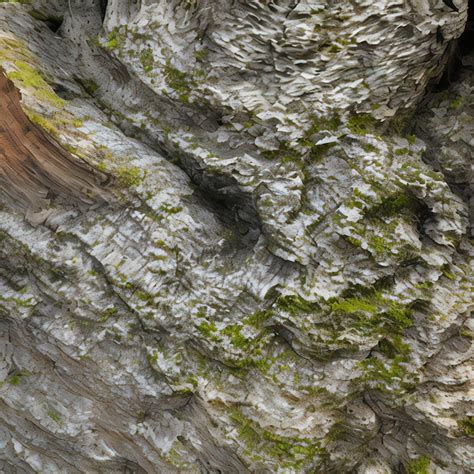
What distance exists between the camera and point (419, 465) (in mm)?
6715

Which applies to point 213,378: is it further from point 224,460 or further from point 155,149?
point 155,149

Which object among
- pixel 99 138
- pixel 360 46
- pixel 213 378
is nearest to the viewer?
pixel 360 46

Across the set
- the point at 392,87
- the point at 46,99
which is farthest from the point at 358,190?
the point at 46,99

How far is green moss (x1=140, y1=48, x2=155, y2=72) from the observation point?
25.0ft

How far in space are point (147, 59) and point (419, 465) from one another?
25.7ft

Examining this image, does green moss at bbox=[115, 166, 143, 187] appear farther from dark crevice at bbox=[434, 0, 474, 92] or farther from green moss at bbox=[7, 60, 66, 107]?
dark crevice at bbox=[434, 0, 474, 92]

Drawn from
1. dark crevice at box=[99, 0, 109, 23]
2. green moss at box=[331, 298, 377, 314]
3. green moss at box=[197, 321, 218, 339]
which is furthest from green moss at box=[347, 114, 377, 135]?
dark crevice at box=[99, 0, 109, 23]

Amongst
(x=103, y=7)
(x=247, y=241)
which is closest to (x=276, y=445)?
(x=247, y=241)

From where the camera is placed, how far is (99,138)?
7391 mm

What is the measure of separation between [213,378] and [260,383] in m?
0.74

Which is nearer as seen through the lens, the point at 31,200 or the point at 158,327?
the point at 158,327

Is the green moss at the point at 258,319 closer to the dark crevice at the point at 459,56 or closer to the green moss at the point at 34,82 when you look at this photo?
the green moss at the point at 34,82

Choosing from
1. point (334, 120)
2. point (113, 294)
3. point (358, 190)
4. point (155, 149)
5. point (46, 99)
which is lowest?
point (113, 294)

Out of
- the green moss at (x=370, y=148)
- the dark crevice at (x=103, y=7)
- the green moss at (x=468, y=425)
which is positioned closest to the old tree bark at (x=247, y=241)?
the green moss at (x=468, y=425)
